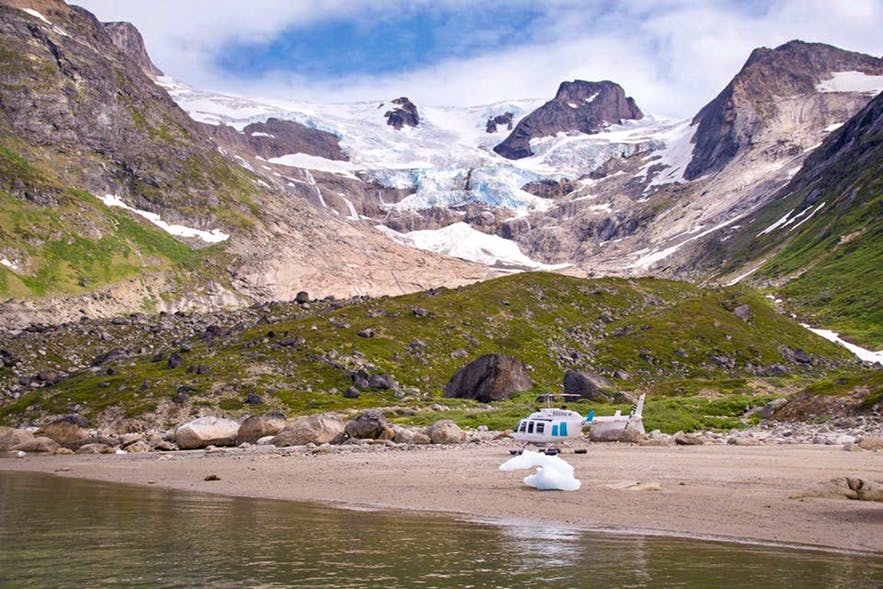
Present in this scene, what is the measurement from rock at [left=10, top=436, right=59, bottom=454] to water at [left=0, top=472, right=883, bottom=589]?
137 ft

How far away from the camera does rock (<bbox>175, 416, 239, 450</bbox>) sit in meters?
61.1

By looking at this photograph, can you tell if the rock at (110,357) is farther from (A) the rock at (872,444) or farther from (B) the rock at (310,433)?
(A) the rock at (872,444)

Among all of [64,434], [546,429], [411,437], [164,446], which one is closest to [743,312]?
[411,437]

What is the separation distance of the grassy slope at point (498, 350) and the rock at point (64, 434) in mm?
11670

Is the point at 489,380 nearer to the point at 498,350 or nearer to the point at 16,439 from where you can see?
the point at 498,350

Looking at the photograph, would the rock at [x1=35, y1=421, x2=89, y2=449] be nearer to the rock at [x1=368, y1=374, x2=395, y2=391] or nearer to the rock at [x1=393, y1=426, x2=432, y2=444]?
the rock at [x1=393, y1=426, x2=432, y2=444]

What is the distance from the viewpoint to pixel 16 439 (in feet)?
218

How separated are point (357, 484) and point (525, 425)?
16508 mm

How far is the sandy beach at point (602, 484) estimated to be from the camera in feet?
74.4

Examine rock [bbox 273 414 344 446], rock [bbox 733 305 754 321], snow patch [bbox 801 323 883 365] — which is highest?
rock [bbox 733 305 754 321]

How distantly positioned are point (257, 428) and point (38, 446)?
20.3m

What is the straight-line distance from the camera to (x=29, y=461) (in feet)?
188

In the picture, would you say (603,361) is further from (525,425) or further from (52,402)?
(52,402)

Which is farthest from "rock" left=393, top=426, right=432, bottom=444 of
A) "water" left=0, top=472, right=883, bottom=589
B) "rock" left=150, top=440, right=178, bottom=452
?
"water" left=0, top=472, right=883, bottom=589
